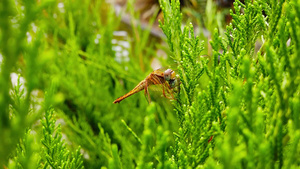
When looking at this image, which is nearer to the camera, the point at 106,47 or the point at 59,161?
the point at 59,161

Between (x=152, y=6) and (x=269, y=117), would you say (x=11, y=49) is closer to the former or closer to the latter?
(x=269, y=117)

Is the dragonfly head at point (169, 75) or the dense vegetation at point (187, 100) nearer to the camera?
the dense vegetation at point (187, 100)

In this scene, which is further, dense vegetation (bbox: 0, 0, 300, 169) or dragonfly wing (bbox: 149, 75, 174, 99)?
dragonfly wing (bbox: 149, 75, 174, 99)

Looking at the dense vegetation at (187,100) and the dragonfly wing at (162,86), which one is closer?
the dense vegetation at (187,100)

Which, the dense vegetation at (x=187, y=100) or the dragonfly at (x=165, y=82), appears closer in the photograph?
the dense vegetation at (x=187, y=100)

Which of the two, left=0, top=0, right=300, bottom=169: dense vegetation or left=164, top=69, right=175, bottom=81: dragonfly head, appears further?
left=164, top=69, right=175, bottom=81: dragonfly head

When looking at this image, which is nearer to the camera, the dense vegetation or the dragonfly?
the dense vegetation

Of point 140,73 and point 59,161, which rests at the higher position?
point 140,73

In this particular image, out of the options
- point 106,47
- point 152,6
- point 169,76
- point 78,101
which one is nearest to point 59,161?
point 169,76
